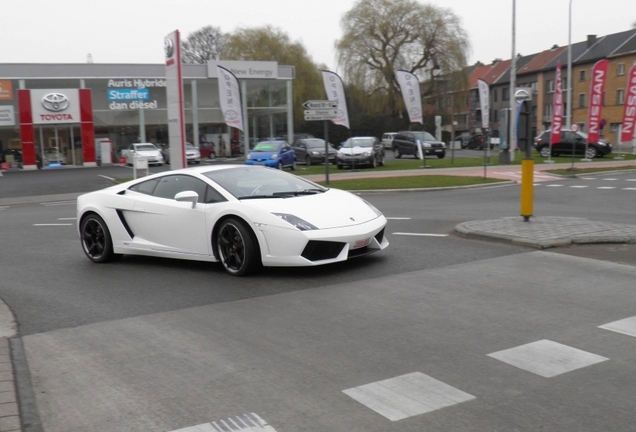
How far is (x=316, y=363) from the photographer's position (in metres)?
4.86

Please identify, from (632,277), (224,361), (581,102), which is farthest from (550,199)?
(581,102)

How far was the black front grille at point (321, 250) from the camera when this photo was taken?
297 inches

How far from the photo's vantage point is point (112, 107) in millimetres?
43344

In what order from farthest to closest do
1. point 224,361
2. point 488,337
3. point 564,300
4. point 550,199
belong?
1. point 550,199
2. point 564,300
3. point 488,337
4. point 224,361

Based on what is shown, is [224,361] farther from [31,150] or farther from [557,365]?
[31,150]

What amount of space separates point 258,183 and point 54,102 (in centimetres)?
3930

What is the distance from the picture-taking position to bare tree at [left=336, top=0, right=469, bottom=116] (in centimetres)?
6034

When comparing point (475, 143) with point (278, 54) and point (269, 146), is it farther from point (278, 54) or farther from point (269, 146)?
point (269, 146)

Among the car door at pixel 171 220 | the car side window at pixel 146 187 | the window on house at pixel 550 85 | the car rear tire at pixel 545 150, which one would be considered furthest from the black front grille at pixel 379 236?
the window on house at pixel 550 85

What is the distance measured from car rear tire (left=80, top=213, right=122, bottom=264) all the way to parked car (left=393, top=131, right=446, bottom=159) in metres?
32.7

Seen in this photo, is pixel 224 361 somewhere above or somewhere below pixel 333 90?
below

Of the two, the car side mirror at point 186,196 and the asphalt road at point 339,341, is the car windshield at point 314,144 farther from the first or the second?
the car side mirror at point 186,196

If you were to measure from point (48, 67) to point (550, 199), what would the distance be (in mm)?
37822

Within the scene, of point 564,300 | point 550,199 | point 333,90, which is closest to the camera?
point 564,300
